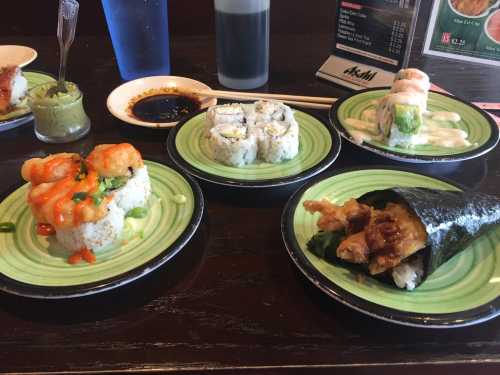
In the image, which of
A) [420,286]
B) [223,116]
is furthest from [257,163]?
[420,286]

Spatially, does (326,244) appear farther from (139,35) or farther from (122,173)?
(139,35)

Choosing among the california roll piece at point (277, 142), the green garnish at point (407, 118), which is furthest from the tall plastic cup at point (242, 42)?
the green garnish at point (407, 118)

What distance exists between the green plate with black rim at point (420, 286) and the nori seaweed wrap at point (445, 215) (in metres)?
0.03

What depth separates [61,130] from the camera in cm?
155

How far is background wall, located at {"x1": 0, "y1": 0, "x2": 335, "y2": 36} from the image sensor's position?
263 cm

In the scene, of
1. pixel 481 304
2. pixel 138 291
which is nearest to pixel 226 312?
pixel 138 291

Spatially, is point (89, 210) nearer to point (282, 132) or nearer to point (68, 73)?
point (282, 132)

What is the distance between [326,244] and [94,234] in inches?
21.4

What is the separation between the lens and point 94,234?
1.05 meters

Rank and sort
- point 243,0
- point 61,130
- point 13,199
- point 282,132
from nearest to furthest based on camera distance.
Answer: point 13,199
point 282,132
point 61,130
point 243,0

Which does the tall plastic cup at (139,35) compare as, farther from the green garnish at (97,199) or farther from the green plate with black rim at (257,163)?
the green garnish at (97,199)

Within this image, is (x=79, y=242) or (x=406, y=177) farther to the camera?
(x=406, y=177)

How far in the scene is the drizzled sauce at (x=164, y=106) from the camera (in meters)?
1.70

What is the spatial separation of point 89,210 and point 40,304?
0.24 meters
